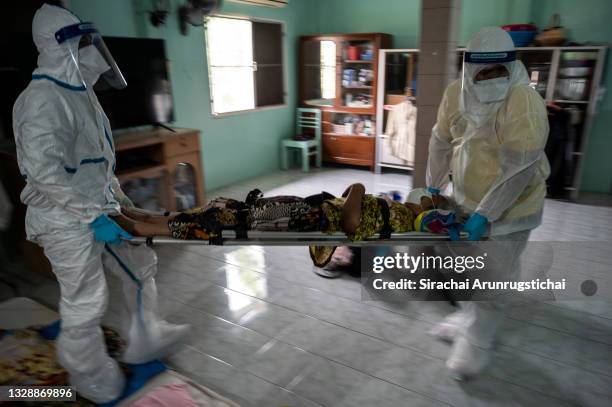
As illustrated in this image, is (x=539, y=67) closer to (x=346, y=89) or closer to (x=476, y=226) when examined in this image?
(x=346, y=89)

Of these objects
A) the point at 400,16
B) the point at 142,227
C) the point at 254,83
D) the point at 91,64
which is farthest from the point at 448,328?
the point at 400,16

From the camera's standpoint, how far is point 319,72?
6.22 metres

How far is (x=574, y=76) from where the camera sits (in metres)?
4.33

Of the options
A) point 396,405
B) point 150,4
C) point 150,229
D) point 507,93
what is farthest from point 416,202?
point 150,4

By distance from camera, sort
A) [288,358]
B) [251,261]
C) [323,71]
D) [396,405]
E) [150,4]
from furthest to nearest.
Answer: [323,71]
[150,4]
[251,261]
[288,358]
[396,405]

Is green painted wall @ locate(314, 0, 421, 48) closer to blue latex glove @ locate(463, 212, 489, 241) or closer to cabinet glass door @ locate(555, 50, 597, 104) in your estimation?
cabinet glass door @ locate(555, 50, 597, 104)

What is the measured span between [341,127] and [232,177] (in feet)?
5.70

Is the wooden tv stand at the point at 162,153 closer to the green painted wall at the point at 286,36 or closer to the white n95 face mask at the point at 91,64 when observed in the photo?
the green painted wall at the point at 286,36

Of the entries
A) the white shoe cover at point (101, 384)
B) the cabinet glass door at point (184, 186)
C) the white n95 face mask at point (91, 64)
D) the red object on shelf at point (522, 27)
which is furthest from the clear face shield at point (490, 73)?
the red object on shelf at point (522, 27)

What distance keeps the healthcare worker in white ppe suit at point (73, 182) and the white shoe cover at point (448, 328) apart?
5.26ft

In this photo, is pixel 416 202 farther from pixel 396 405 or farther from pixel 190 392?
pixel 190 392

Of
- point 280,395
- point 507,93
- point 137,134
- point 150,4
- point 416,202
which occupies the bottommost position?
point 280,395

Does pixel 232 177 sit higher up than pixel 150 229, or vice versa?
pixel 150 229

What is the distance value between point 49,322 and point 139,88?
208cm
